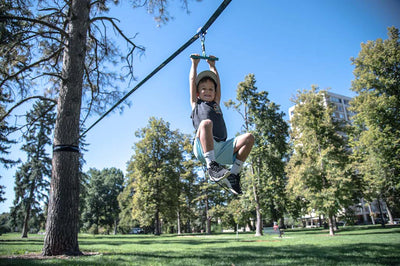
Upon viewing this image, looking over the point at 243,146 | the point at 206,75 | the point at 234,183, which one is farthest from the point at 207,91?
the point at 234,183

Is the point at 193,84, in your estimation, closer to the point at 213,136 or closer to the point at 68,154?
the point at 213,136

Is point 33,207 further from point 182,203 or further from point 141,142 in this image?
point 182,203

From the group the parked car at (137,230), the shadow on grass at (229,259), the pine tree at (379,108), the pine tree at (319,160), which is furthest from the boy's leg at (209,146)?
the parked car at (137,230)

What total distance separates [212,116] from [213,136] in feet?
1.01

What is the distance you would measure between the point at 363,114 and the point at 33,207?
110ft

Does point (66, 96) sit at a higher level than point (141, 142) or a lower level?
lower

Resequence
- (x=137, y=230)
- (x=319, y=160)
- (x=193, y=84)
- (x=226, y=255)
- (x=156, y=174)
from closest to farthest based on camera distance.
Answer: (x=193, y=84) < (x=226, y=255) < (x=319, y=160) < (x=156, y=174) < (x=137, y=230)

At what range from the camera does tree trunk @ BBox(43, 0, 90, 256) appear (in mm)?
6457

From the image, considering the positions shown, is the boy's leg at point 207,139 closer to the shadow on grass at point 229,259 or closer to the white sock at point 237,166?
the white sock at point 237,166

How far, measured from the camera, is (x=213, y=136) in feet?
12.2

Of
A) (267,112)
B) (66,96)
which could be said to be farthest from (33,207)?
(267,112)

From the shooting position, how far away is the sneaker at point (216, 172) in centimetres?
331

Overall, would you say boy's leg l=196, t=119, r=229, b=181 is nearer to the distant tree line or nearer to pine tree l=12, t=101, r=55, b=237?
the distant tree line

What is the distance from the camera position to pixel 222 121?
152 inches
